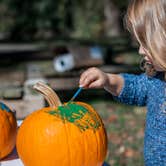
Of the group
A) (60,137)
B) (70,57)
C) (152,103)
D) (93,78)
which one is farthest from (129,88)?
(70,57)

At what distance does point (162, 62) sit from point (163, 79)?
318 mm

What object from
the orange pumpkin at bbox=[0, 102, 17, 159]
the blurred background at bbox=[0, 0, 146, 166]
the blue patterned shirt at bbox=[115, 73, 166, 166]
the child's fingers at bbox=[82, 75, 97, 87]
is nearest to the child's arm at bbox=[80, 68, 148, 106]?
the blue patterned shirt at bbox=[115, 73, 166, 166]

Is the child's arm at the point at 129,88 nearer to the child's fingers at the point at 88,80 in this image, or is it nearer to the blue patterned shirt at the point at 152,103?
the blue patterned shirt at the point at 152,103

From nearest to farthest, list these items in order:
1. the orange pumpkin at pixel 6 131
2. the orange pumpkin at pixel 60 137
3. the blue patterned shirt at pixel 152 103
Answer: the orange pumpkin at pixel 60 137 < the orange pumpkin at pixel 6 131 < the blue patterned shirt at pixel 152 103

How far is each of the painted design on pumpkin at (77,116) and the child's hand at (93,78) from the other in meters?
0.15

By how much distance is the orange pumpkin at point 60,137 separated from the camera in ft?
5.43

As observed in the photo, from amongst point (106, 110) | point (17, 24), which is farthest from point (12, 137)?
point (17, 24)

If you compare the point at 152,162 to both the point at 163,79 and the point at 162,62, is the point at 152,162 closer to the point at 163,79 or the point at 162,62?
the point at 163,79

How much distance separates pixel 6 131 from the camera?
1842mm

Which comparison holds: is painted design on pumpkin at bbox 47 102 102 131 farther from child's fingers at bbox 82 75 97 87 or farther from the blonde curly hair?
the blonde curly hair

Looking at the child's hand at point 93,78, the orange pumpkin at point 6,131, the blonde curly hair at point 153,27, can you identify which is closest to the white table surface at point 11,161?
the orange pumpkin at point 6,131

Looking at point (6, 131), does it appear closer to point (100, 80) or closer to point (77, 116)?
point (77, 116)

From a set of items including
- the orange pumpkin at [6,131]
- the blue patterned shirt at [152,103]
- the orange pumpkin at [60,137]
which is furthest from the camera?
the blue patterned shirt at [152,103]

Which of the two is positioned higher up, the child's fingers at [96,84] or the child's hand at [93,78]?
the child's hand at [93,78]
